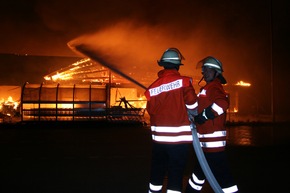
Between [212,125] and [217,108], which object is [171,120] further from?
[212,125]

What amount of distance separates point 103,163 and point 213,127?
10.5 ft

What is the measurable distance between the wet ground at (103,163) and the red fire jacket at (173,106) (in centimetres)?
149

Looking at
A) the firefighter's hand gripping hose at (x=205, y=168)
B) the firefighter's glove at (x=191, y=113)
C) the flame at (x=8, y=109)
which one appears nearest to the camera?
the firefighter's glove at (x=191, y=113)

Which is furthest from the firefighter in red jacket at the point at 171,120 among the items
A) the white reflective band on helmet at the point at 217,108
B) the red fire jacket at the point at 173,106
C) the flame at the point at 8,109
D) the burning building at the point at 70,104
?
→ the flame at the point at 8,109

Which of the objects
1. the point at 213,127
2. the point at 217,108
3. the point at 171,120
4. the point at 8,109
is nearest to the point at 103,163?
the point at 213,127

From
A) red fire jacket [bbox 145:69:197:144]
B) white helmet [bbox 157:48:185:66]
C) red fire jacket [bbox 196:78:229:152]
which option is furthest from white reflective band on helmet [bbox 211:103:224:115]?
white helmet [bbox 157:48:185:66]

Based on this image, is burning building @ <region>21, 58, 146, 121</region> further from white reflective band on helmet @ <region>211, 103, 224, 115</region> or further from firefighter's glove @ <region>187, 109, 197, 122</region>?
white reflective band on helmet @ <region>211, 103, 224, 115</region>

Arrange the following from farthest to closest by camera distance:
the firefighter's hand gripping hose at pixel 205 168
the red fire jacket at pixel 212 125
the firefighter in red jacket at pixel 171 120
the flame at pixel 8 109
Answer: the flame at pixel 8 109, the red fire jacket at pixel 212 125, the firefighter's hand gripping hose at pixel 205 168, the firefighter in red jacket at pixel 171 120

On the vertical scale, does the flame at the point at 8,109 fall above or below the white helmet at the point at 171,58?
below

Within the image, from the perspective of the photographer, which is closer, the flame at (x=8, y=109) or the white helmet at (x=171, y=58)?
the white helmet at (x=171, y=58)

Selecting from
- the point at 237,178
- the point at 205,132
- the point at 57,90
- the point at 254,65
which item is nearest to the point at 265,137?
the point at 237,178

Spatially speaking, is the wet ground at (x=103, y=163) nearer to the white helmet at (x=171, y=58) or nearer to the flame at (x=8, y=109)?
the white helmet at (x=171, y=58)

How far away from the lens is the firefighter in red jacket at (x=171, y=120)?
3.71 m

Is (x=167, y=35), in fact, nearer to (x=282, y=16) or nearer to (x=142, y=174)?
(x=282, y=16)
